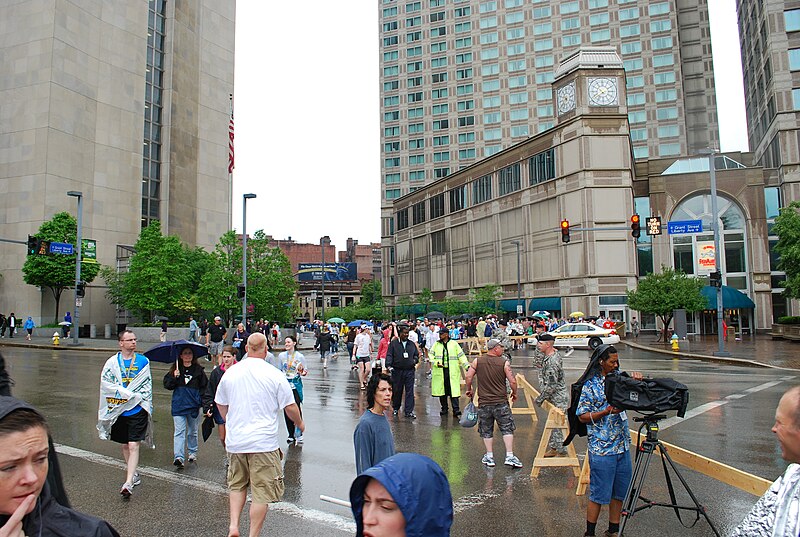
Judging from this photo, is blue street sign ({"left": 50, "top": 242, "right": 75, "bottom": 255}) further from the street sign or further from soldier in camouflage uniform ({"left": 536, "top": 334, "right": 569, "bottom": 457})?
soldier in camouflage uniform ({"left": 536, "top": 334, "right": 569, "bottom": 457})

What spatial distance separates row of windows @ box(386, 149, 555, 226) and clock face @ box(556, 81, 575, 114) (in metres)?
3.85

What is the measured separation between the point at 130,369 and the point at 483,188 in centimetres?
6015

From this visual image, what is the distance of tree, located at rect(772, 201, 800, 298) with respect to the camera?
3890cm

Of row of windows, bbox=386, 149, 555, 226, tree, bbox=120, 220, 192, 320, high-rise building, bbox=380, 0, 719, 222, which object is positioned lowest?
tree, bbox=120, 220, 192, 320

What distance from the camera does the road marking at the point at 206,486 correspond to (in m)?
6.42

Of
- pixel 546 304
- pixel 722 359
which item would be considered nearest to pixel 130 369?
pixel 722 359

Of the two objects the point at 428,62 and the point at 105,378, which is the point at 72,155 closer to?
the point at 105,378

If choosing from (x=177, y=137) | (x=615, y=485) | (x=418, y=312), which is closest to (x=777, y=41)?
(x=418, y=312)

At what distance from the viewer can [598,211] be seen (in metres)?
51.2

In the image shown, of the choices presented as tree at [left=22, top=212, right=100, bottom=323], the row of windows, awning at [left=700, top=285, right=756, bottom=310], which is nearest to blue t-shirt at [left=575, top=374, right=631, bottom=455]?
tree at [left=22, top=212, right=100, bottom=323]

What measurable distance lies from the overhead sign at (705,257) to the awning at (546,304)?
12.2 m

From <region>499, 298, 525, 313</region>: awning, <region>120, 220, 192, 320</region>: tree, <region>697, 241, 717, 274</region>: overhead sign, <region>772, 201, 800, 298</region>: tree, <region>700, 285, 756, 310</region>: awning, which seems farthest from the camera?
<region>499, 298, 525, 313</region>: awning

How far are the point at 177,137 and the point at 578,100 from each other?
38716mm

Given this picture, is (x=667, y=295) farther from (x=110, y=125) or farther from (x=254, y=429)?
(x=110, y=125)
